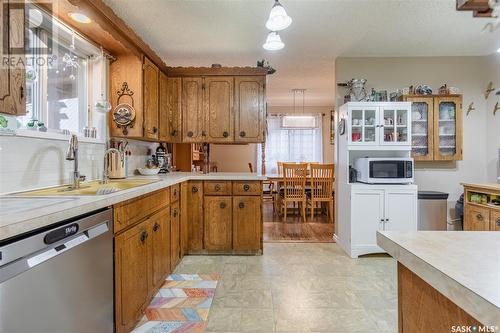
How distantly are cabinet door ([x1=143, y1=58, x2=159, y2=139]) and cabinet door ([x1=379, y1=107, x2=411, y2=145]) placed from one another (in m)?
2.64

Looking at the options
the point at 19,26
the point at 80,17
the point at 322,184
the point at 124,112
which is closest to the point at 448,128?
the point at 322,184

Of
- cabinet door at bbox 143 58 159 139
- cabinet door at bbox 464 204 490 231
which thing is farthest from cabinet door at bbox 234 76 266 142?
cabinet door at bbox 464 204 490 231

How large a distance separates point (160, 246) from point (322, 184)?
3441mm

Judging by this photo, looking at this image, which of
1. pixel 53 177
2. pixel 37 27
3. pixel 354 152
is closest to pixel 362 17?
pixel 354 152

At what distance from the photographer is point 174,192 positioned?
2.60m

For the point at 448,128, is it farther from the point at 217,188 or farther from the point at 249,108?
the point at 217,188

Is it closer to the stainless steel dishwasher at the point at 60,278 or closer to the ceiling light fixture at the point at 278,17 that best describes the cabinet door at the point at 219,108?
the ceiling light fixture at the point at 278,17

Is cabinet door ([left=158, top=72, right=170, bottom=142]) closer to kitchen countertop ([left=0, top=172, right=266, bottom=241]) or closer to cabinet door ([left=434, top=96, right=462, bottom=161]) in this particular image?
kitchen countertop ([left=0, top=172, right=266, bottom=241])

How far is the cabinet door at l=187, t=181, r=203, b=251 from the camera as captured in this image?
121 inches

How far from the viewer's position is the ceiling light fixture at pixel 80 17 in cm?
188

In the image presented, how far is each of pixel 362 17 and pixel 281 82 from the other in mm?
2339

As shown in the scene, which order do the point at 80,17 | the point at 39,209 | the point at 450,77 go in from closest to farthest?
the point at 39,209 < the point at 80,17 < the point at 450,77

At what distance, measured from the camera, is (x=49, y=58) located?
78.2 inches

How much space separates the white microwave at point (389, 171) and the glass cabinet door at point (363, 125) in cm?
29
